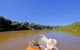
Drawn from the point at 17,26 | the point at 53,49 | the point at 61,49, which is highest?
the point at 17,26

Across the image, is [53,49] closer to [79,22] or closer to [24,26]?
[79,22]

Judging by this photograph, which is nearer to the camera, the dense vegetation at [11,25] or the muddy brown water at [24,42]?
the muddy brown water at [24,42]

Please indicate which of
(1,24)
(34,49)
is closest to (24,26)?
(1,24)

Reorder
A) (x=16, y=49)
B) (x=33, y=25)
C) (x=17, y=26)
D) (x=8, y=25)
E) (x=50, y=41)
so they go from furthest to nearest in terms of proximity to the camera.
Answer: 1. (x=33, y=25)
2. (x=17, y=26)
3. (x=8, y=25)
4. (x=16, y=49)
5. (x=50, y=41)

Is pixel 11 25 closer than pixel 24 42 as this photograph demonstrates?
No

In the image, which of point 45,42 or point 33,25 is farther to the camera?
point 33,25

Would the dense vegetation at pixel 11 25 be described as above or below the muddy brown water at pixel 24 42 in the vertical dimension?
above

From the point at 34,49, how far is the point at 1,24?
23378mm

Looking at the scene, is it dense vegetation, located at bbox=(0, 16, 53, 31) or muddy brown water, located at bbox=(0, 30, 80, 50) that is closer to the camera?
muddy brown water, located at bbox=(0, 30, 80, 50)

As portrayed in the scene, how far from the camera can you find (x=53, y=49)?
3.88 feet

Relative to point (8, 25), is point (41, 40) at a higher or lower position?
lower

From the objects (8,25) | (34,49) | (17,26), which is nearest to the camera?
(34,49)

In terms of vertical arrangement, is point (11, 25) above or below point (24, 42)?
above

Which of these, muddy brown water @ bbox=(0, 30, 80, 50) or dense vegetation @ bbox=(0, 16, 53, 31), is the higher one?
dense vegetation @ bbox=(0, 16, 53, 31)
